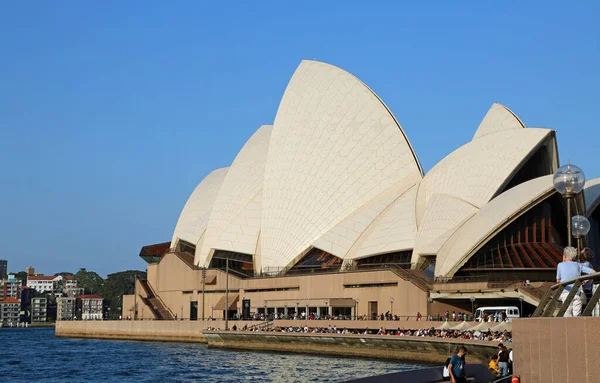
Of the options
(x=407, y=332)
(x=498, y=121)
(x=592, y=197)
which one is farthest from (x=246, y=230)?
(x=592, y=197)

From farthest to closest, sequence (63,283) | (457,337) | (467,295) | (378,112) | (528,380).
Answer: (63,283) < (378,112) < (467,295) < (457,337) < (528,380)

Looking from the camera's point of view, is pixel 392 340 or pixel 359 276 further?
pixel 359 276

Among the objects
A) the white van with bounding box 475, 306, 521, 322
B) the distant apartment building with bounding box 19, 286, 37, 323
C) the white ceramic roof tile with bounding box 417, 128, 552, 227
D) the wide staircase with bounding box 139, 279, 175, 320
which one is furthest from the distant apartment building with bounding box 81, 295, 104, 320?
the white van with bounding box 475, 306, 521, 322

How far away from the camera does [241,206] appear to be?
225 ft

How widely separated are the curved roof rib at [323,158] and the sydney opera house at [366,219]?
79mm

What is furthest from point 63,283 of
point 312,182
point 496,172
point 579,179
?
point 579,179

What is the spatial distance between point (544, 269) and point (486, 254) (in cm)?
329

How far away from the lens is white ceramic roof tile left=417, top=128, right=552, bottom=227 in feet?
165

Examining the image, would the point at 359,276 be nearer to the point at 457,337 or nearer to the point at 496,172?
the point at 496,172

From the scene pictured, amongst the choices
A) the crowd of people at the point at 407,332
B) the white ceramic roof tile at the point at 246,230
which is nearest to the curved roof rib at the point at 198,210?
the white ceramic roof tile at the point at 246,230

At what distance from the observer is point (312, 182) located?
6053cm

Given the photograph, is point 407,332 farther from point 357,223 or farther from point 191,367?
point 357,223

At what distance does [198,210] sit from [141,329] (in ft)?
42.6

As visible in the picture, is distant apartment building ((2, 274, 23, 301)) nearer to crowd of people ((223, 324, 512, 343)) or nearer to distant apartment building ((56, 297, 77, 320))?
distant apartment building ((56, 297, 77, 320))
